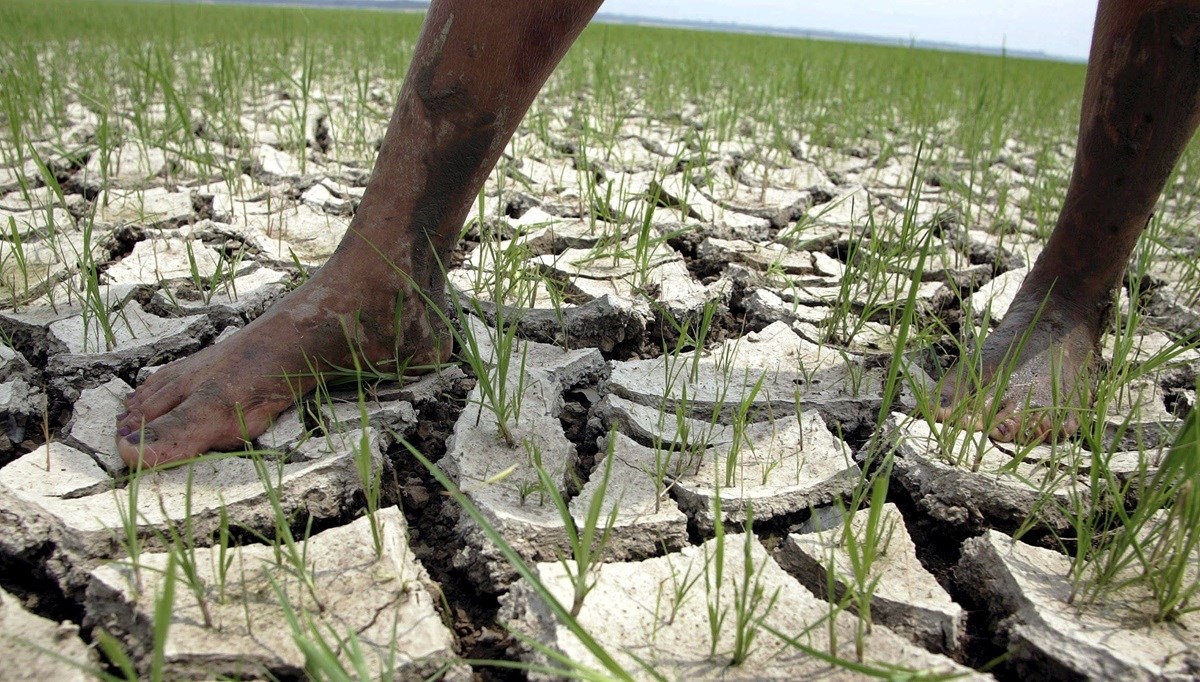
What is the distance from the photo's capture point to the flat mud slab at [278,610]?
820mm

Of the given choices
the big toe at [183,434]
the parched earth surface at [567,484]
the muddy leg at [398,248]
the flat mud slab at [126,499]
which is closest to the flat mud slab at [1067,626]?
the parched earth surface at [567,484]

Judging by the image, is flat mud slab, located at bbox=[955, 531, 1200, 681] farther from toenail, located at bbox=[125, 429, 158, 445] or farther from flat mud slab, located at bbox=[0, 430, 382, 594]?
toenail, located at bbox=[125, 429, 158, 445]

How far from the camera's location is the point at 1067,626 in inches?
35.1

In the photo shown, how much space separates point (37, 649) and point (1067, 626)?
3.28 feet

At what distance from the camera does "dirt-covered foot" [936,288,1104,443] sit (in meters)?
1.19

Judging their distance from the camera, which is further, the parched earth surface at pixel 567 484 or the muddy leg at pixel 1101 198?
the muddy leg at pixel 1101 198

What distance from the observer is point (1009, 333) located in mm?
1424

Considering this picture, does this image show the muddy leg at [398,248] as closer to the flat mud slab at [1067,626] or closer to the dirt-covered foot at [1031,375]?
the dirt-covered foot at [1031,375]

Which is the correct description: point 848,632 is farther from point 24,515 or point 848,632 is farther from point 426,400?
point 24,515

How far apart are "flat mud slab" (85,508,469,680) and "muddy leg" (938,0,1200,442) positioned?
802mm

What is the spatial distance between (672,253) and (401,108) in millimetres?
871

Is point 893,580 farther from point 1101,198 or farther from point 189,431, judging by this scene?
point 189,431

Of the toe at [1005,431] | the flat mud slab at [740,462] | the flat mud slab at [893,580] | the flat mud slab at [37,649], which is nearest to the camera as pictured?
the flat mud slab at [37,649]

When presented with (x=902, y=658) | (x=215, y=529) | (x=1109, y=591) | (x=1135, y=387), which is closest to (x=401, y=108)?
(x=215, y=529)
